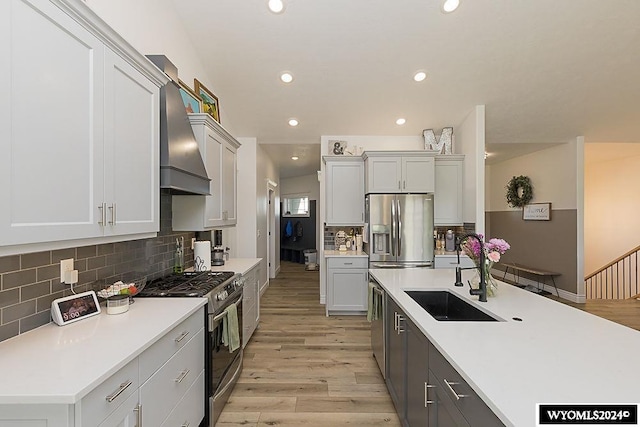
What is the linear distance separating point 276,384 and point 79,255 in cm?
186

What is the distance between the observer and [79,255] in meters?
1.77

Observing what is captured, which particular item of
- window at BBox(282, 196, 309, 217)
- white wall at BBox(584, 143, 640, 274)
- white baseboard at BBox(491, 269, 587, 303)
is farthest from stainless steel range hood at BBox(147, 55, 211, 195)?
window at BBox(282, 196, 309, 217)

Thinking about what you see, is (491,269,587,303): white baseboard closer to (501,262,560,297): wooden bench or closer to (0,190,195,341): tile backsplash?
(501,262,560,297): wooden bench

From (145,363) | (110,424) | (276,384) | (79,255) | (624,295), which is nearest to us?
(110,424)

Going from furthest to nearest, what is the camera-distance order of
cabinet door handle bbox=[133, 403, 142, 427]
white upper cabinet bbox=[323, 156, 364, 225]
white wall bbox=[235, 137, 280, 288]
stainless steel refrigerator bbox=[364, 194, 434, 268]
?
white wall bbox=[235, 137, 280, 288] < white upper cabinet bbox=[323, 156, 364, 225] < stainless steel refrigerator bbox=[364, 194, 434, 268] < cabinet door handle bbox=[133, 403, 142, 427]

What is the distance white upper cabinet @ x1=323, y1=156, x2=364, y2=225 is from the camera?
4906 millimetres

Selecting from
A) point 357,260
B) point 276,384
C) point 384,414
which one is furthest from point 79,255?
point 357,260

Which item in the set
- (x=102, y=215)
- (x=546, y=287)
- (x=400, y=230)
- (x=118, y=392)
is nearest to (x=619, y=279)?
(x=546, y=287)

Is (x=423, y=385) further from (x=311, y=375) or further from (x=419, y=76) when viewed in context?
(x=419, y=76)

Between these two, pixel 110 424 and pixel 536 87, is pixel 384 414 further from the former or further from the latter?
pixel 536 87

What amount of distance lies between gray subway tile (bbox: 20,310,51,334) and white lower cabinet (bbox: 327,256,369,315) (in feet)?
11.0

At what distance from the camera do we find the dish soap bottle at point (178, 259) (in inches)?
116

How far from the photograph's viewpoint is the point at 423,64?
12.2 ft

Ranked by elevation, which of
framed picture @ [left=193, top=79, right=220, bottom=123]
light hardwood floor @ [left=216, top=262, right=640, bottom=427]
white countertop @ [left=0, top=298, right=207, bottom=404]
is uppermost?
framed picture @ [left=193, top=79, right=220, bottom=123]
